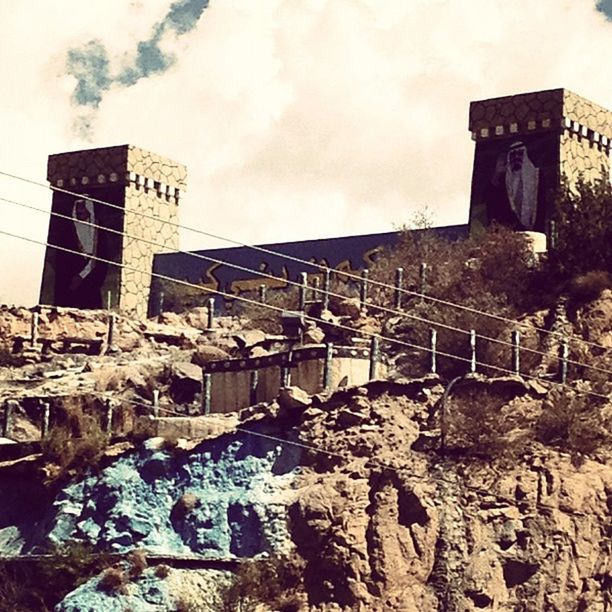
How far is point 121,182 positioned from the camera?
69750 millimetres

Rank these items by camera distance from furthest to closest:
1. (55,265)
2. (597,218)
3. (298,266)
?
(55,265) → (298,266) → (597,218)

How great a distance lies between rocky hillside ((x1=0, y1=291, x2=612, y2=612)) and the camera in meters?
46.6

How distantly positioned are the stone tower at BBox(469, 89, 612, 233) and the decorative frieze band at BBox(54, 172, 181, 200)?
40.0ft

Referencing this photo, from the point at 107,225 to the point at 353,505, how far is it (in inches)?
969

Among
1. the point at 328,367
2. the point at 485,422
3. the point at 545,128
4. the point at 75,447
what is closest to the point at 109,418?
the point at 75,447

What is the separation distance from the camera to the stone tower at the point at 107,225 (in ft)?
226

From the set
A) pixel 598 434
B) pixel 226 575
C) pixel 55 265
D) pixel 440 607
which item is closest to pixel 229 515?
pixel 226 575

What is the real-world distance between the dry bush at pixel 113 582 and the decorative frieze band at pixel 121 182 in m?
24.6

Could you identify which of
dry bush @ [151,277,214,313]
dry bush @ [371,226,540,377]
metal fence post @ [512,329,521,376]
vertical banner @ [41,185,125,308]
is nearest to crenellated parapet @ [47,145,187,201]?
vertical banner @ [41,185,125,308]

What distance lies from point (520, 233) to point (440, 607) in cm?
1352

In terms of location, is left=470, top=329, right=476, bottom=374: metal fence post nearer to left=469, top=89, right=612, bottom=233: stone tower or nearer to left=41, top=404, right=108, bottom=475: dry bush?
left=41, top=404, right=108, bottom=475: dry bush

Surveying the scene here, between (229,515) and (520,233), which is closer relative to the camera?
(229,515)

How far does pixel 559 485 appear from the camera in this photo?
158 feet

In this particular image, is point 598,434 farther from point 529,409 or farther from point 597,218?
point 597,218
